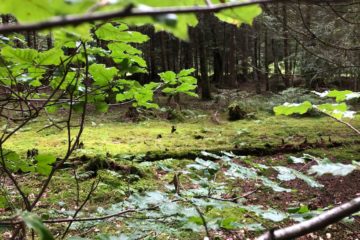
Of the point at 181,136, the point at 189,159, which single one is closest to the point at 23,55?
the point at 189,159

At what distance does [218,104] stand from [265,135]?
5305 millimetres

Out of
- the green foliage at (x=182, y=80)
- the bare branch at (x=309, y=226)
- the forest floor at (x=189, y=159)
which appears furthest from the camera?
the forest floor at (x=189, y=159)

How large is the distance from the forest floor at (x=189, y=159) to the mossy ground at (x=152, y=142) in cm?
1

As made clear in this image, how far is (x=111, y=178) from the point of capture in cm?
425

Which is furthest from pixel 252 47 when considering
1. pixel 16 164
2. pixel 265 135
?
pixel 16 164

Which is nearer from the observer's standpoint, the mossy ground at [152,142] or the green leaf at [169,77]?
the green leaf at [169,77]

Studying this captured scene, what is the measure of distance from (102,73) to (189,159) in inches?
159

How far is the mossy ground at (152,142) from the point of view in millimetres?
3980

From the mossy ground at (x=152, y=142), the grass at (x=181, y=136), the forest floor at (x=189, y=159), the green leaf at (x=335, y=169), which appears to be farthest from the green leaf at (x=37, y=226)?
the grass at (x=181, y=136)

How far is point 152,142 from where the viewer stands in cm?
609

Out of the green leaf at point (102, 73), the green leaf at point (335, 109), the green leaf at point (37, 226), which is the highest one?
the green leaf at point (102, 73)

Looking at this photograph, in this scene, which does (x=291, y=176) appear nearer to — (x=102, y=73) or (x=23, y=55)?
(x=102, y=73)

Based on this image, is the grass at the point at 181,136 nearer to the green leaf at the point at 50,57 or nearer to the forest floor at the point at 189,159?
the forest floor at the point at 189,159

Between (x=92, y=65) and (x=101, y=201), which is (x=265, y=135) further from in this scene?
(x=92, y=65)
